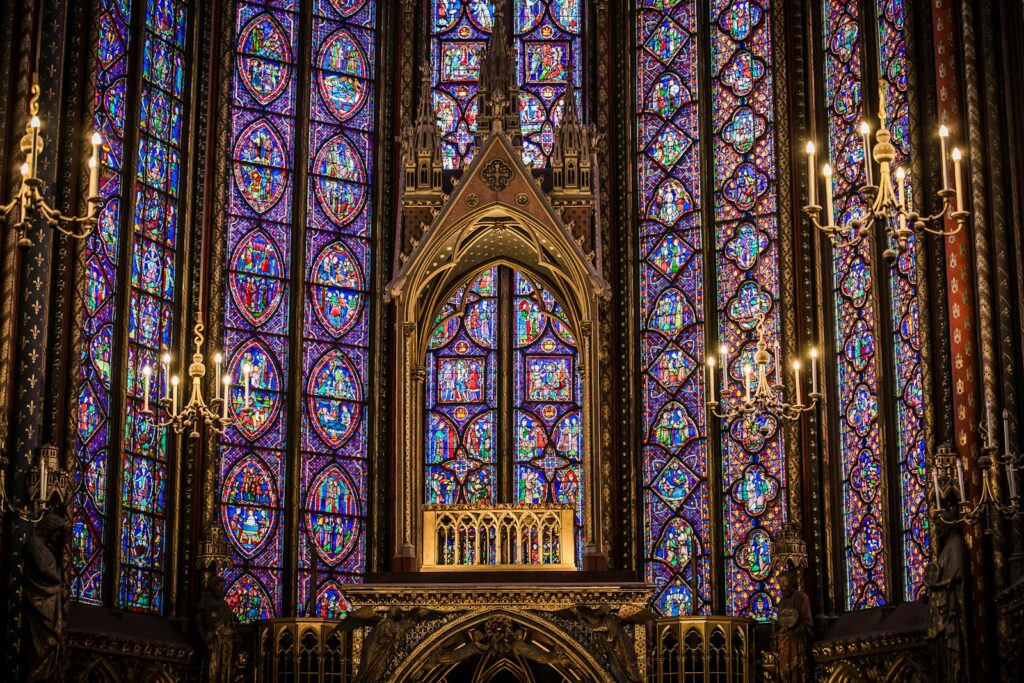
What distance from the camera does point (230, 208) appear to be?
907 inches

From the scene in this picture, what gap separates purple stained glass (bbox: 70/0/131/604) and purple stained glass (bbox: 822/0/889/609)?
8.56m

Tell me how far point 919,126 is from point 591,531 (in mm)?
5672

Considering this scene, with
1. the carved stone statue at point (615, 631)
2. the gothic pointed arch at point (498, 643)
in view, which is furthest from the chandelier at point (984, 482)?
the gothic pointed arch at point (498, 643)

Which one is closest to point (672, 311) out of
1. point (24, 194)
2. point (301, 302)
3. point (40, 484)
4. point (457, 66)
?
point (457, 66)

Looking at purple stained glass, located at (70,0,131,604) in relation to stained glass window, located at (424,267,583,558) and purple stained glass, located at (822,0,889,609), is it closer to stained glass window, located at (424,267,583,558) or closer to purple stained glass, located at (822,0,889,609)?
stained glass window, located at (424,267,583,558)

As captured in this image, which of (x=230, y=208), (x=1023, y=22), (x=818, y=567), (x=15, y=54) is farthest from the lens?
(x=230, y=208)

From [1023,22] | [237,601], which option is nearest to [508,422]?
[237,601]

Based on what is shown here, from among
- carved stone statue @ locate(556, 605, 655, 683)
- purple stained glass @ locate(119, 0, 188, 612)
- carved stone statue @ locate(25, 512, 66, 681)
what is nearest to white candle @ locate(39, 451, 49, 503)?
Result: carved stone statue @ locate(25, 512, 66, 681)

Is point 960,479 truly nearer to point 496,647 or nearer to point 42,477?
point 496,647

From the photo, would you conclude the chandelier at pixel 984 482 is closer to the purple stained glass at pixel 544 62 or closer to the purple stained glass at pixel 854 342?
the purple stained glass at pixel 854 342

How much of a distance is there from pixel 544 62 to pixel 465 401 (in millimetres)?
4917

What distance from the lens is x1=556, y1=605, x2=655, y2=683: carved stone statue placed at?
59.3ft

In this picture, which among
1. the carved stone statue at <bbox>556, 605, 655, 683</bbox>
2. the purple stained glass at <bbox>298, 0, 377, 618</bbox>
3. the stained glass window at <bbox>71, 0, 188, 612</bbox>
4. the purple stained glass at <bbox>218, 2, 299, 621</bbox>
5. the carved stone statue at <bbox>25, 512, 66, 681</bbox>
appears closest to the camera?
the carved stone statue at <bbox>25, 512, 66, 681</bbox>

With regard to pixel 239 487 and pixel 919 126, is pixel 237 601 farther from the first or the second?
pixel 919 126
